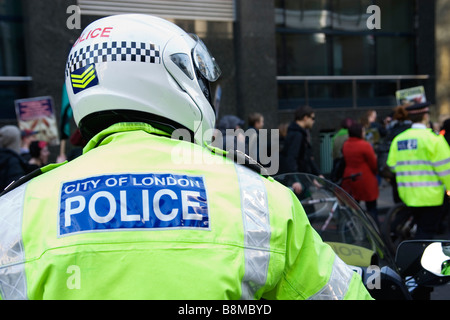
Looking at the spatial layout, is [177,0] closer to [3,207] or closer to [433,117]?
[433,117]

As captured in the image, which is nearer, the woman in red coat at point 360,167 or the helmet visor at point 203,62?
the helmet visor at point 203,62

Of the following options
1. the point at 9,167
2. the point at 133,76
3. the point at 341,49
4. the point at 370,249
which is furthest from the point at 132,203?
the point at 341,49

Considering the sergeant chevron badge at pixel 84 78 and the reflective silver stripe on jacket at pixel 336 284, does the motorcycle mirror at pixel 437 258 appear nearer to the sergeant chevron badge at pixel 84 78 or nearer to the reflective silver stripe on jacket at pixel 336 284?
the reflective silver stripe on jacket at pixel 336 284

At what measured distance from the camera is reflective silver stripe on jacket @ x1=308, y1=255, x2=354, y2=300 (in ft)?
3.89

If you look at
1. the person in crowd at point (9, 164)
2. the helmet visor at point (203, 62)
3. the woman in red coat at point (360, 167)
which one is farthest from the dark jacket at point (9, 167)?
the woman in red coat at point (360, 167)

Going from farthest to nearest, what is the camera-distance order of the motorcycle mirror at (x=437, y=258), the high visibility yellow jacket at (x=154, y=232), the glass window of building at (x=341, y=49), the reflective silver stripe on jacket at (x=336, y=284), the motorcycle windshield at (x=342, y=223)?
the glass window of building at (x=341, y=49) → the motorcycle windshield at (x=342, y=223) → the motorcycle mirror at (x=437, y=258) → the reflective silver stripe on jacket at (x=336, y=284) → the high visibility yellow jacket at (x=154, y=232)

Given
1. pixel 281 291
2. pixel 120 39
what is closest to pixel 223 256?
pixel 281 291

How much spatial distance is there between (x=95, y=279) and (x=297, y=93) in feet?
35.4

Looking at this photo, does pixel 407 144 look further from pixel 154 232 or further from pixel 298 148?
pixel 154 232

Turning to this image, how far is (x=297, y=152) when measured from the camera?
563 cm

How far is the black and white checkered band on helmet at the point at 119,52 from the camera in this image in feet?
4.27

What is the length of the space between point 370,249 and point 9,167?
10.8 feet

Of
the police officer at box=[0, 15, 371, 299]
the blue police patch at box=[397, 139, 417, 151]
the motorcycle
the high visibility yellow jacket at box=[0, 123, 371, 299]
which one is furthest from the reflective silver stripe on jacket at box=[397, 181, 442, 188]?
the high visibility yellow jacket at box=[0, 123, 371, 299]
